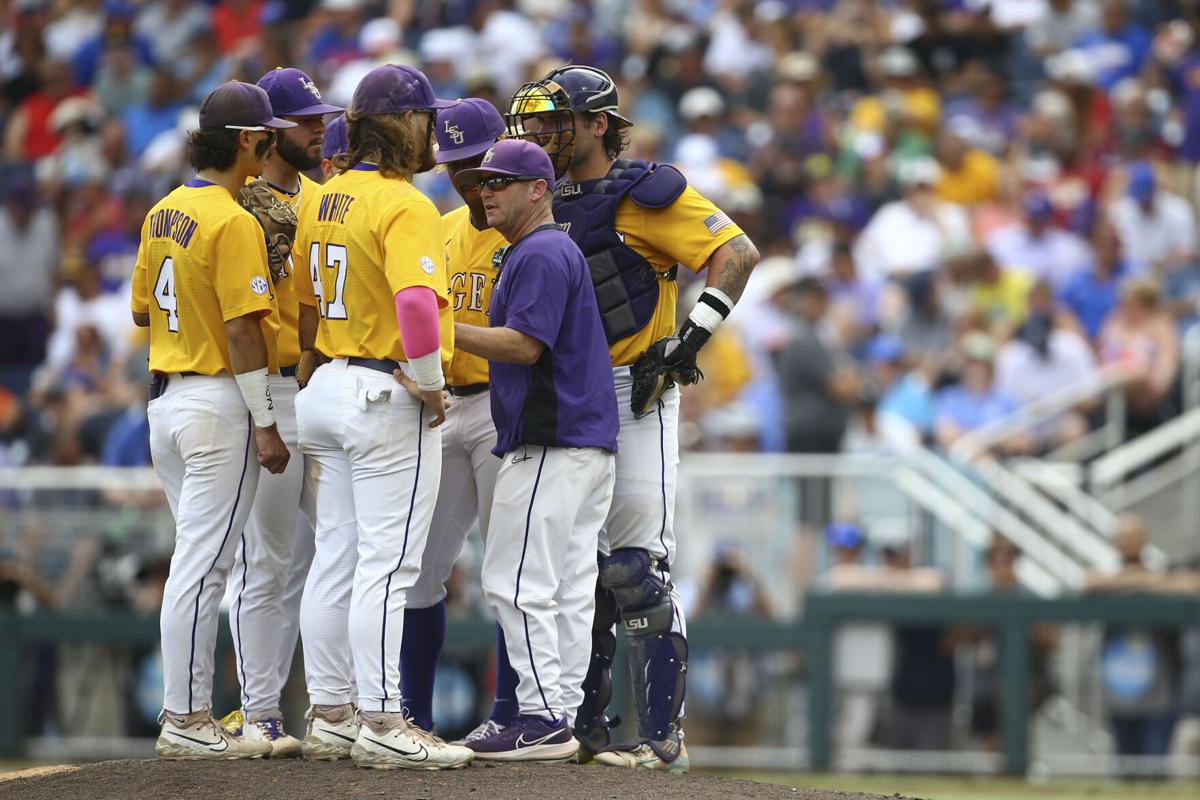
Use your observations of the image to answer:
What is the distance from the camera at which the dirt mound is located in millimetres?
5637

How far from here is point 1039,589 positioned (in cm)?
1143

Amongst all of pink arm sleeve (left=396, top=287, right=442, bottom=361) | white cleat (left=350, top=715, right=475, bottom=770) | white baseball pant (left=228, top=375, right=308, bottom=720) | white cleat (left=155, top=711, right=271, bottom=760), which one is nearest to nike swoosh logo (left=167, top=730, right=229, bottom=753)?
white cleat (left=155, top=711, right=271, bottom=760)

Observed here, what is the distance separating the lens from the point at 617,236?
657cm

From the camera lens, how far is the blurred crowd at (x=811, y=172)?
12.3 metres

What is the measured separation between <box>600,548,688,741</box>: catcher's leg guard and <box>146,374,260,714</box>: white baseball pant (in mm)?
1353

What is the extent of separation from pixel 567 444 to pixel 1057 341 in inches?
280

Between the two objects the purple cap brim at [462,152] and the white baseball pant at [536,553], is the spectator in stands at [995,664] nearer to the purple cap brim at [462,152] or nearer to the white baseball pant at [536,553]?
the white baseball pant at [536,553]

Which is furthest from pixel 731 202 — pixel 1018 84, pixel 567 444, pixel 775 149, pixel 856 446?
pixel 567 444

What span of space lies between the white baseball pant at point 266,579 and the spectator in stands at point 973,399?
647 cm

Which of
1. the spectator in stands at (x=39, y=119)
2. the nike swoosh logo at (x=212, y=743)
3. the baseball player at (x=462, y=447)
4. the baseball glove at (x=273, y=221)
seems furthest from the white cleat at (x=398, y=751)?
the spectator in stands at (x=39, y=119)

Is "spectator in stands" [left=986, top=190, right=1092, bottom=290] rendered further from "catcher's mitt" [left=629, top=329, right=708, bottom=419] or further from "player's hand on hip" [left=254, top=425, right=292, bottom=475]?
"player's hand on hip" [left=254, top=425, right=292, bottom=475]

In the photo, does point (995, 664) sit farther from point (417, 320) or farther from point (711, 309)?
point (417, 320)

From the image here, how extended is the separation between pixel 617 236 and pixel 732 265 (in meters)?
0.43

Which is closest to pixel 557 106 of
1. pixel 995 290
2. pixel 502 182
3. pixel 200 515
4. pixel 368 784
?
pixel 502 182
